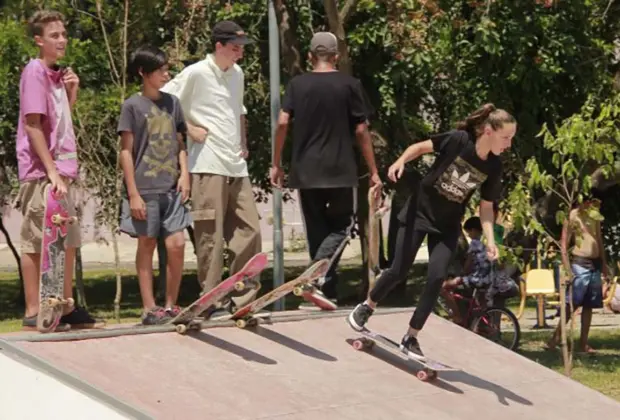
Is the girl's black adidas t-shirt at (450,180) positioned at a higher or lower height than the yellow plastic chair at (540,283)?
higher

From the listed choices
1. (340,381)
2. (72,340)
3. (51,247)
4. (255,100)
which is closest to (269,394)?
(340,381)

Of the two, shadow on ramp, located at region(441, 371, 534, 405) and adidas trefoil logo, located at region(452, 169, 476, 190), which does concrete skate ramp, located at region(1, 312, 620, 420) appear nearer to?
shadow on ramp, located at region(441, 371, 534, 405)

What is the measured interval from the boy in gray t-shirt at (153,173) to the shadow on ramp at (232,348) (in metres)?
0.41

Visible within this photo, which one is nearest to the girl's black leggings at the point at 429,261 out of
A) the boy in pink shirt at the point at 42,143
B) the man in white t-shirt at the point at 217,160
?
the man in white t-shirt at the point at 217,160

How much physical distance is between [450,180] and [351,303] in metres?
16.0

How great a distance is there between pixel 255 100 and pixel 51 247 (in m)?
14.0

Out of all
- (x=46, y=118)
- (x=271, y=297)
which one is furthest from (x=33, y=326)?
(x=271, y=297)

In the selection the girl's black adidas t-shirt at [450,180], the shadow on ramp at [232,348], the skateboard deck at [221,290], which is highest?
the girl's black adidas t-shirt at [450,180]

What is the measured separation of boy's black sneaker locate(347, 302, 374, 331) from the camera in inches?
319

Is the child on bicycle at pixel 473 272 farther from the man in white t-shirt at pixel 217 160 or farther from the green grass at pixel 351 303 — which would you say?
the man in white t-shirt at pixel 217 160

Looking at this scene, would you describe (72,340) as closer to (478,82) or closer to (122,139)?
(122,139)

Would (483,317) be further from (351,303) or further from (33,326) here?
(351,303)

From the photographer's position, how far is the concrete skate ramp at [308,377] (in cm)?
670

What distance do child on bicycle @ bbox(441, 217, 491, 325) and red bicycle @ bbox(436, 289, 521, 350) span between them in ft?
0.24
